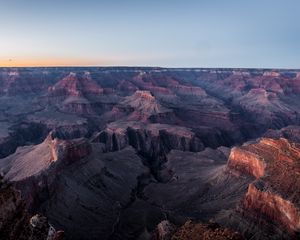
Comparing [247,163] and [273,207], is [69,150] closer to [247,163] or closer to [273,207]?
[247,163]

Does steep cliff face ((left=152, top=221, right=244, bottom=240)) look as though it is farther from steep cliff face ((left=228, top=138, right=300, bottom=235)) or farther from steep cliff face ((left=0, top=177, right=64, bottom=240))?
steep cliff face ((left=228, top=138, right=300, bottom=235))

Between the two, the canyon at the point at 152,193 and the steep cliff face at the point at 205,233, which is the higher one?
the steep cliff face at the point at 205,233

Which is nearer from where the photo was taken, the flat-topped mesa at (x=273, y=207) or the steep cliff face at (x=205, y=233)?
the steep cliff face at (x=205, y=233)

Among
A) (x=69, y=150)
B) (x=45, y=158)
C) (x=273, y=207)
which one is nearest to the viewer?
(x=273, y=207)

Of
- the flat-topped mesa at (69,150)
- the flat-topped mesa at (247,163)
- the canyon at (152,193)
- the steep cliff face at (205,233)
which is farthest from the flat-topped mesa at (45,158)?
the steep cliff face at (205,233)

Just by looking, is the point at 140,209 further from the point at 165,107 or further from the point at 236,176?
the point at 165,107

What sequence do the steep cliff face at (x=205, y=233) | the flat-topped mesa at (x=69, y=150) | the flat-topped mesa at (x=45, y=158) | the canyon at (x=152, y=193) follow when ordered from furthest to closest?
the flat-topped mesa at (x=69, y=150) → the flat-topped mesa at (x=45, y=158) → the canyon at (x=152, y=193) → the steep cliff face at (x=205, y=233)

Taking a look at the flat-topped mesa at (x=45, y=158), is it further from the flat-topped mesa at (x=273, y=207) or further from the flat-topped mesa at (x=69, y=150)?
the flat-topped mesa at (x=273, y=207)

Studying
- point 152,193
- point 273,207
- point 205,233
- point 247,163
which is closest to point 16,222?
point 205,233

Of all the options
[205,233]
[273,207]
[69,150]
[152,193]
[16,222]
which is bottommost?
[152,193]
